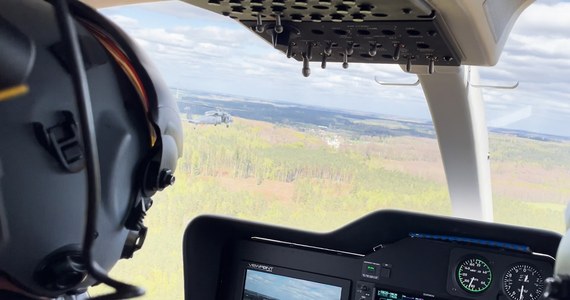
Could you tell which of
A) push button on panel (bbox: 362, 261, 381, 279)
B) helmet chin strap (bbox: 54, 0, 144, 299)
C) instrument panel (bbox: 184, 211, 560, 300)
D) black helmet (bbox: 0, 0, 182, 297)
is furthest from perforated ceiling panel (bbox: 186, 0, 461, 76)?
push button on panel (bbox: 362, 261, 381, 279)

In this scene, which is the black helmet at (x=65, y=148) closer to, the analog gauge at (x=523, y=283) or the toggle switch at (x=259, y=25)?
the toggle switch at (x=259, y=25)

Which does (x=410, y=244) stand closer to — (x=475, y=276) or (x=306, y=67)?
(x=475, y=276)

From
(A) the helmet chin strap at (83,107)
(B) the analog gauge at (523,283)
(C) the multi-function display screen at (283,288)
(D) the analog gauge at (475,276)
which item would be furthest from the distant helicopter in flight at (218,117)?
(A) the helmet chin strap at (83,107)

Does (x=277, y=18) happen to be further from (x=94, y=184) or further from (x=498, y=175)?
(x=498, y=175)

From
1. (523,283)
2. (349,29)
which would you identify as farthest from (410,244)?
(349,29)

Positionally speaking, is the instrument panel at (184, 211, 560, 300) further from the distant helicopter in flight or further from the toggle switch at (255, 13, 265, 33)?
the toggle switch at (255, 13, 265, 33)

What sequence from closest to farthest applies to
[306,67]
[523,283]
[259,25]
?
[259,25] < [306,67] < [523,283]

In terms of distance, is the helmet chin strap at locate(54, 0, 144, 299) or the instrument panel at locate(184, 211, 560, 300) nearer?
the helmet chin strap at locate(54, 0, 144, 299)
